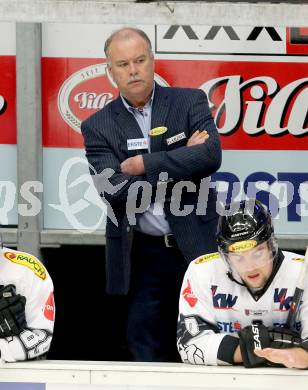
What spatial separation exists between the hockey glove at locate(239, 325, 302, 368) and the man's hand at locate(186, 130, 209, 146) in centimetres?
92

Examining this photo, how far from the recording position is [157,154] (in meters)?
4.40

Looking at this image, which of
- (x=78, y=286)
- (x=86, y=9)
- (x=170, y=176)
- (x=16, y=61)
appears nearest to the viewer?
(x=86, y=9)

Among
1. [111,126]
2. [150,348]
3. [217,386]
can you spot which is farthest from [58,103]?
[217,386]

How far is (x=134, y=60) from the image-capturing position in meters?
4.52

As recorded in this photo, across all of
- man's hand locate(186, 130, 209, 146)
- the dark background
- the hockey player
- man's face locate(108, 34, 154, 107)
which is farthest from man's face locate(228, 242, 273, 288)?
the dark background

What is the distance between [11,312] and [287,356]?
103 cm

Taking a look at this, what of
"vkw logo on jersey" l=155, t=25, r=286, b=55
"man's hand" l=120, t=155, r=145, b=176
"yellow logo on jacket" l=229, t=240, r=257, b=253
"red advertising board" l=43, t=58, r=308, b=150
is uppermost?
"vkw logo on jersey" l=155, t=25, r=286, b=55

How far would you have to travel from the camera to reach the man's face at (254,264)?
3.92 meters

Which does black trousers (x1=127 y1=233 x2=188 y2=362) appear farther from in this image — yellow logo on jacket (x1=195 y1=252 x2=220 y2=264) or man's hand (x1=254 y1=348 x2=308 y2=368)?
man's hand (x1=254 y1=348 x2=308 y2=368)

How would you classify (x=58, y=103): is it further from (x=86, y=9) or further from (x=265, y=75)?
(x=86, y=9)

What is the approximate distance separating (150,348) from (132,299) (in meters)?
0.22

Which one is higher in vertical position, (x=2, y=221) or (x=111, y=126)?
(x=111, y=126)

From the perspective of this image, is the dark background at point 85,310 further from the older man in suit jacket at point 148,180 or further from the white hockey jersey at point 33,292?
the white hockey jersey at point 33,292

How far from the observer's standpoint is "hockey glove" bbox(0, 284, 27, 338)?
397 centimetres
